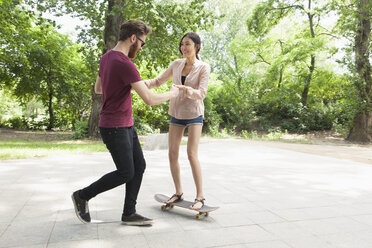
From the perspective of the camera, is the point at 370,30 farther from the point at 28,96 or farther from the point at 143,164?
the point at 28,96

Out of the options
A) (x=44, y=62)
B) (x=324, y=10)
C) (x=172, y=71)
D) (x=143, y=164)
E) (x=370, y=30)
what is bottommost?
(x=143, y=164)

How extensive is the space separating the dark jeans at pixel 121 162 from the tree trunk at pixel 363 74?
1596 cm

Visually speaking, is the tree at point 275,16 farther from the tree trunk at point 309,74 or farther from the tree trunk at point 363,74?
the tree trunk at point 363,74

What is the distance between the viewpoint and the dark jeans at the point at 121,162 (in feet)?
8.90

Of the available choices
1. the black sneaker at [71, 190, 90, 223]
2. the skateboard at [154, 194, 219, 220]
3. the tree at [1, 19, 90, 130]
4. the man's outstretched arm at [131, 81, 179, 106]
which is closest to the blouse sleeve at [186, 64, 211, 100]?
the man's outstretched arm at [131, 81, 179, 106]

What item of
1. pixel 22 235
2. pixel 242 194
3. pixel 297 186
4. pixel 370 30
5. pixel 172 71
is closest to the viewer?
pixel 22 235

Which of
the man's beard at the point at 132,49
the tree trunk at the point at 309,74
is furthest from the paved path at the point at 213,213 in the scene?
the tree trunk at the point at 309,74

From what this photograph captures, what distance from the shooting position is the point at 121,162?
2738mm

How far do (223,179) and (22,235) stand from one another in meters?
3.45

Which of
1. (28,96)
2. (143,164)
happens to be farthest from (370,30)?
(28,96)

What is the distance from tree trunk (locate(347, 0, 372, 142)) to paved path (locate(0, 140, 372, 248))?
36.2 ft

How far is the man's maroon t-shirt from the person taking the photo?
260 centimetres

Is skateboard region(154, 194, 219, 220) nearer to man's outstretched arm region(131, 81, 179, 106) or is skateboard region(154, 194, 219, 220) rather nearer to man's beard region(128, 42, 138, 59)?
man's outstretched arm region(131, 81, 179, 106)

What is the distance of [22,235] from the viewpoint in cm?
266
